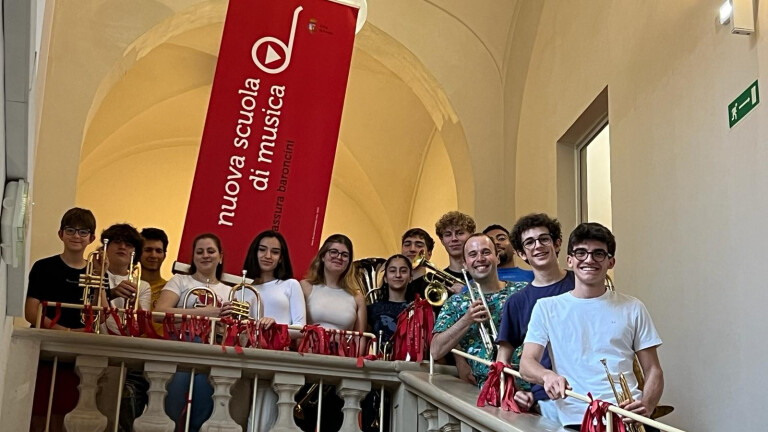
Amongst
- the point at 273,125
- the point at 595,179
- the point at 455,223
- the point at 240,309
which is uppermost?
the point at 273,125

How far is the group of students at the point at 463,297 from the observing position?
405 cm

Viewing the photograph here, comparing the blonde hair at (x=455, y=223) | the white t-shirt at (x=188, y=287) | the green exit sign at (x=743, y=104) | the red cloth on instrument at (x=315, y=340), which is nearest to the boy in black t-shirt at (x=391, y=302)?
the blonde hair at (x=455, y=223)

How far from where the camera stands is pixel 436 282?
592 cm

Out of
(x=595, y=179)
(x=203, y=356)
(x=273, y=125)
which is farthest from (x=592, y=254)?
(x=595, y=179)

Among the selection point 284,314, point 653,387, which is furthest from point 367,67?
point 653,387

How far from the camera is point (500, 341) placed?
446cm

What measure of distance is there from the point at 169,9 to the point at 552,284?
19.1ft

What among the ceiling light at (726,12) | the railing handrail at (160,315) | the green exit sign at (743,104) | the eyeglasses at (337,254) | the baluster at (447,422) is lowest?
the baluster at (447,422)

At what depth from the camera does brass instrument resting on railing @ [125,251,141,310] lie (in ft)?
18.1

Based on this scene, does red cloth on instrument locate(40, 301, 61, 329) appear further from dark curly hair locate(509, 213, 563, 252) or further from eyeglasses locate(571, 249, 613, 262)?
eyeglasses locate(571, 249, 613, 262)

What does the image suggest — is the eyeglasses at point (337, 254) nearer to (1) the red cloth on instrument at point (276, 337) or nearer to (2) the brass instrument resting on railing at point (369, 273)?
A: (2) the brass instrument resting on railing at point (369, 273)

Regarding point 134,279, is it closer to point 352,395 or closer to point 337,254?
point 337,254

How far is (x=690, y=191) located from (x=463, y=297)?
174cm

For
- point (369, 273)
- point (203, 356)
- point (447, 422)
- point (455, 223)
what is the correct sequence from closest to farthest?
1. point (447, 422)
2. point (203, 356)
3. point (455, 223)
4. point (369, 273)
